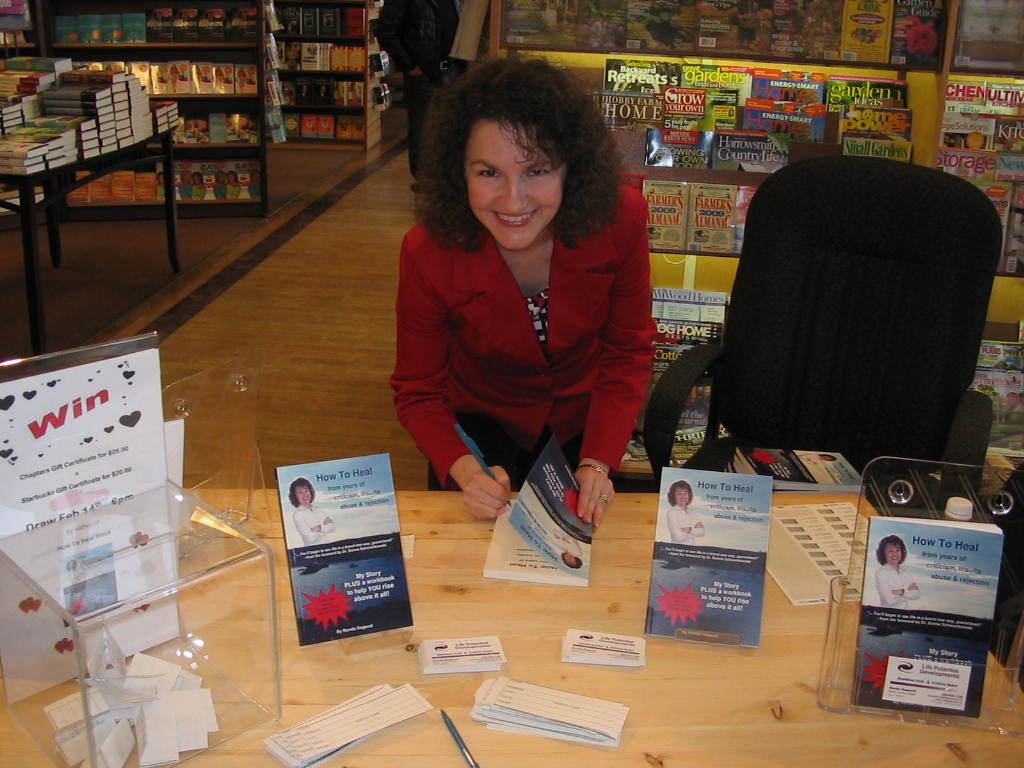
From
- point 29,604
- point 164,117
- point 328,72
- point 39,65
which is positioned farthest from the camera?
point 328,72

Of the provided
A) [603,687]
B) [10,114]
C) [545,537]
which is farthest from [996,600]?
[10,114]

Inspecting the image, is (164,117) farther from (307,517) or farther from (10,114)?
(307,517)

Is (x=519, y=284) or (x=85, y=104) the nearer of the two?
(x=519, y=284)

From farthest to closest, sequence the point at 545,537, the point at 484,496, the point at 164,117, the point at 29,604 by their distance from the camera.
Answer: the point at 164,117 → the point at 484,496 → the point at 545,537 → the point at 29,604

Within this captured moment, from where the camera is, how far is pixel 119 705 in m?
1.13

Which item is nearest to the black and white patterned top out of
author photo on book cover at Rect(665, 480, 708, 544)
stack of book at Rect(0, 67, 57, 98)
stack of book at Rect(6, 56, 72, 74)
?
author photo on book cover at Rect(665, 480, 708, 544)

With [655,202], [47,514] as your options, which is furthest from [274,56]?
[47,514]

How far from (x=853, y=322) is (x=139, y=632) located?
154 cm

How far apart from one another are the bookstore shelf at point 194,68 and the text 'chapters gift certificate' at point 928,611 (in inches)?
233

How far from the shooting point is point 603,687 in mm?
1287

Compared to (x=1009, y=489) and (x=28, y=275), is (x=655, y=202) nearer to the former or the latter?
(x=1009, y=489)

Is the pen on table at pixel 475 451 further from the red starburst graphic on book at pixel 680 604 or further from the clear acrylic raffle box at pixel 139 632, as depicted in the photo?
the clear acrylic raffle box at pixel 139 632

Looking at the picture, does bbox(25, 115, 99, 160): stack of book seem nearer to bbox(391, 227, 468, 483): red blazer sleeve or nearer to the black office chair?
bbox(391, 227, 468, 483): red blazer sleeve

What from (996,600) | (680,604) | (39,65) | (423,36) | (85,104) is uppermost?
(423,36)
